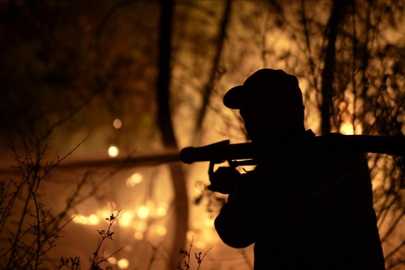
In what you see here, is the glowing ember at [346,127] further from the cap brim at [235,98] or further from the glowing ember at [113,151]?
the cap brim at [235,98]

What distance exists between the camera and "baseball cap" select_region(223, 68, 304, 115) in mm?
1056

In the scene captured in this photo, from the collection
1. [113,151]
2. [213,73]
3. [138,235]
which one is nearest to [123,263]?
[138,235]

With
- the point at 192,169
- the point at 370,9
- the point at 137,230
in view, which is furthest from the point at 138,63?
the point at 370,9

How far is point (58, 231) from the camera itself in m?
2.40

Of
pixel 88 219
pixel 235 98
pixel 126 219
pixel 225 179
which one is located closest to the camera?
pixel 235 98

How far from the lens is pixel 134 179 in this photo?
274cm

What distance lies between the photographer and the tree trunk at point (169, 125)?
2.78 m

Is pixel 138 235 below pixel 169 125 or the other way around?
below

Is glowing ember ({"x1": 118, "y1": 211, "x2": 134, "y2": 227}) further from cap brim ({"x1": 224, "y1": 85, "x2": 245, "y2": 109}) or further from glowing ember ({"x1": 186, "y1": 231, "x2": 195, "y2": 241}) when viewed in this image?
cap brim ({"x1": 224, "y1": 85, "x2": 245, "y2": 109})

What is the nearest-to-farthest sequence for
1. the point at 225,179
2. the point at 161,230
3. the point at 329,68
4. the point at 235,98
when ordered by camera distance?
the point at 235,98
the point at 225,179
the point at 161,230
the point at 329,68

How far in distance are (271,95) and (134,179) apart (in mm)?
1867

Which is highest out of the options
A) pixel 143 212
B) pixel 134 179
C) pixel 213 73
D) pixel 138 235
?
pixel 213 73

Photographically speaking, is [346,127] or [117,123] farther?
[346,127]

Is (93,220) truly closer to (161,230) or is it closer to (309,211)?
(161,230)
